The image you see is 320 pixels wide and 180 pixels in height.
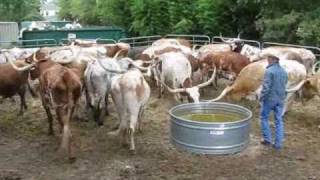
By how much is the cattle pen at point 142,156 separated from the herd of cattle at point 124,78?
13.0 inches

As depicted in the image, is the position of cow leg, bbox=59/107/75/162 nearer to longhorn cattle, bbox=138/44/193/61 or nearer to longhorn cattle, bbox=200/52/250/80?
longhorn cattle, bbox=200/52/250/80

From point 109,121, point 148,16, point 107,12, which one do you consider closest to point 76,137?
point 109,121

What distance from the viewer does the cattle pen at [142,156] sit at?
8406mm

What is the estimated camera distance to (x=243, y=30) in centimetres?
2427

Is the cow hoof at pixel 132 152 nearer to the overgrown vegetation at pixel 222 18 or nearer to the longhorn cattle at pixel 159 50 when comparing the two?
the longhorn cattle at pixel 159 50

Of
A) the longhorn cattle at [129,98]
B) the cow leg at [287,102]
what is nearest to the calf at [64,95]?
the longhorn cattle at [129,98]

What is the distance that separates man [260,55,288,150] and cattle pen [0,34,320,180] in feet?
1.14

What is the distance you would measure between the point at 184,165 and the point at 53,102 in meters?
2.47

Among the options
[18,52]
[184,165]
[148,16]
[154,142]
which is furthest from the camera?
[148,16]

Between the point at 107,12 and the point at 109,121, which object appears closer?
the point at 109,121

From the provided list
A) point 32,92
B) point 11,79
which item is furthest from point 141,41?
point 11,79

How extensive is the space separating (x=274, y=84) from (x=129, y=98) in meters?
2.63

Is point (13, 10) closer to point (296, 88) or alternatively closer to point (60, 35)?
point (60, 35)

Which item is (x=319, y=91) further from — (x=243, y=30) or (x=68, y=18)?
(x=68, y=18)
